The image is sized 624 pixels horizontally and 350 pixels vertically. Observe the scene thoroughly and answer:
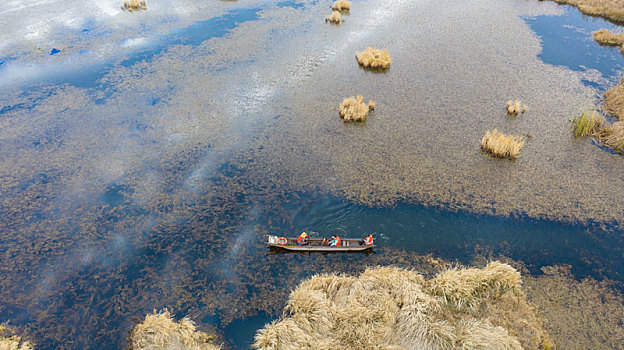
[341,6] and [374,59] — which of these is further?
[341,6]

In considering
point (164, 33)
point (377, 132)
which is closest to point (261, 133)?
point (377, 132)

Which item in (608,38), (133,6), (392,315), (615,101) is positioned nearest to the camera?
(392,315)

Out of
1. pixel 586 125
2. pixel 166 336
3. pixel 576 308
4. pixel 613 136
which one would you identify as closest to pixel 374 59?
pixel 586 125

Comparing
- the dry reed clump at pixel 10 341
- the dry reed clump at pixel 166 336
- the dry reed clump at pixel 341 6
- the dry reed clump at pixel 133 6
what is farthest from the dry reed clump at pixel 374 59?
the dry reed clump at pixel 133 6

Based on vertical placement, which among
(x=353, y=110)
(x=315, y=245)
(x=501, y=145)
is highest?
(x=353, y=110)

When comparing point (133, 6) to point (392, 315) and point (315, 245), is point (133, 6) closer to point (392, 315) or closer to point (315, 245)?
point (315, 245)

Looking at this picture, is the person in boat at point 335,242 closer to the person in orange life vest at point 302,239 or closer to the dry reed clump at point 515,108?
the person in orange life vest at point 302,239

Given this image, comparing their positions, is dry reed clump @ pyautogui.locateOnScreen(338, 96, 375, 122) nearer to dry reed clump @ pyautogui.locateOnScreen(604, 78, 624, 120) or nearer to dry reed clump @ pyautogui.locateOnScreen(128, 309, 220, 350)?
dry reed clump @ pyautogui.locateOnScreen(128, 309, 220, 350)
